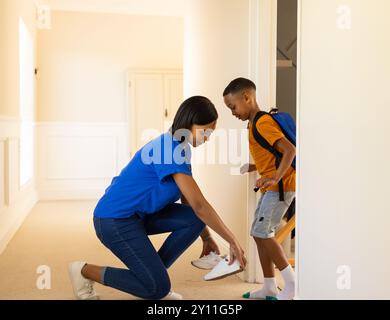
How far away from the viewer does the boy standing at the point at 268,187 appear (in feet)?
7.98

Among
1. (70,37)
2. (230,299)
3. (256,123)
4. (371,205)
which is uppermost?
(70,37)

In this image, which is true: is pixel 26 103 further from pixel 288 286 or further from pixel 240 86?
pixel 288 286

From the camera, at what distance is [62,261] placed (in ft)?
11.0

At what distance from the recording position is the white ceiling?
6.52m

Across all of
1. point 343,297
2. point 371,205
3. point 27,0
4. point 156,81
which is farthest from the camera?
point 156,81

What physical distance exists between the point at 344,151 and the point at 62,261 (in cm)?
211

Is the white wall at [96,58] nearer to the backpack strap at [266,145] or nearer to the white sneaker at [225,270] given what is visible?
the backpack strap at [266,145]

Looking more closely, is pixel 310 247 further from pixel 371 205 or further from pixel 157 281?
pixel 157 281

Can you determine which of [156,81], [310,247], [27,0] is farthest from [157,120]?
[310,247]

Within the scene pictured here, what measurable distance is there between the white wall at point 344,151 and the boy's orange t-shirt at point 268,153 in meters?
0.31

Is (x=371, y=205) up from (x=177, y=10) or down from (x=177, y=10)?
down

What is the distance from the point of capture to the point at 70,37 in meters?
6.71

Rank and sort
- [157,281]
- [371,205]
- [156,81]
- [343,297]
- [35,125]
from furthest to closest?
[156,81], [35,125], [157,281], [343,297], [371,205]
